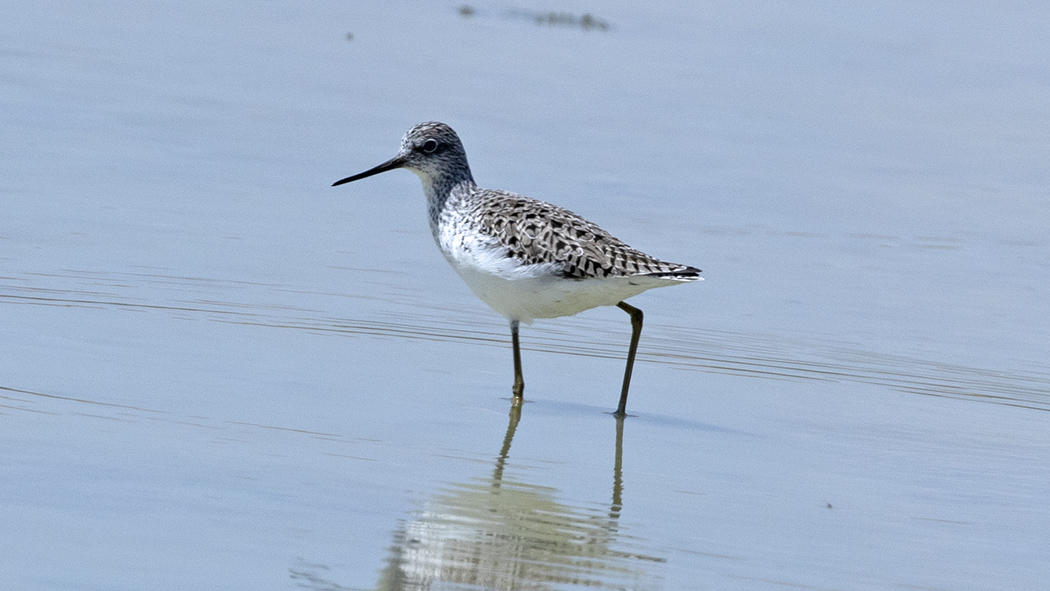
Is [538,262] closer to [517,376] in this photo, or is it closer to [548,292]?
[548,292]

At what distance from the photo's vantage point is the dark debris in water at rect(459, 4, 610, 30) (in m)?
17.8

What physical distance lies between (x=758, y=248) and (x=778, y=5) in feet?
34.1

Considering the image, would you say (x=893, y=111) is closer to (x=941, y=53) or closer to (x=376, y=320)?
(x=941, y=53)

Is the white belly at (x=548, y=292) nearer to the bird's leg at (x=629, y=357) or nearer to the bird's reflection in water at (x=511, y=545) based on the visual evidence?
the bird's leg at (x=629, y=357)

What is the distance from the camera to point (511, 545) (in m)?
5.17

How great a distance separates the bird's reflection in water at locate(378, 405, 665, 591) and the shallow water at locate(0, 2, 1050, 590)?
2 centimetres

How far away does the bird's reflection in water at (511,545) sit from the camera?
4.83 meters

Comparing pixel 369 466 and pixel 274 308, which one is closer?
pixel 369 466

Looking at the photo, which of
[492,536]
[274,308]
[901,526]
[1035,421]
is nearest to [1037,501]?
[901,526]

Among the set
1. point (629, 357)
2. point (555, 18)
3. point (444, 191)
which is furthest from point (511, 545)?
point (555, 18)

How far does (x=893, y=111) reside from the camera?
14758 millimetres

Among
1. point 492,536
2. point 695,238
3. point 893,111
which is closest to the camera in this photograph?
point 492,536

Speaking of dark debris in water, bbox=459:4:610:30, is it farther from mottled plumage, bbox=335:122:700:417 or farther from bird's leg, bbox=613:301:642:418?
bird's leg, bbox=613:301:642:418

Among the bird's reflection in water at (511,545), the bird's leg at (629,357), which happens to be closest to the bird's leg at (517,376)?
the bird's leg at (629,357)
